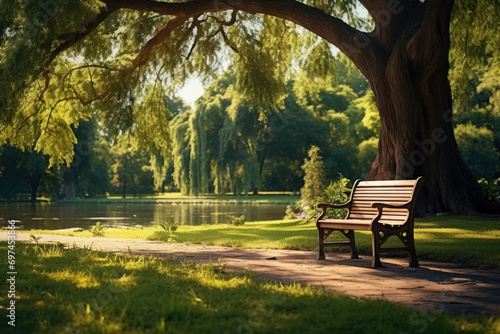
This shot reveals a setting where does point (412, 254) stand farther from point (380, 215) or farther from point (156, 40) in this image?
point (156, 40)

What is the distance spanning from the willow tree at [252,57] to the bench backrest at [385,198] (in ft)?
11.4

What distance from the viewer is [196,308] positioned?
12.6ft

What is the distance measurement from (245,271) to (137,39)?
10.4 m

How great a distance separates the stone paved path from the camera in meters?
4.38

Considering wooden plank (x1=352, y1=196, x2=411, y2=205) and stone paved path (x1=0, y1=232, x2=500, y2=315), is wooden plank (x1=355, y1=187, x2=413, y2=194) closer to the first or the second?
wooden plank (x1=352, y1=196, x2=411, y2=205)

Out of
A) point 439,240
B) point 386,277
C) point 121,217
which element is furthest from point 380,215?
point 121,217

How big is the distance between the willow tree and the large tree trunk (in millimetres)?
21

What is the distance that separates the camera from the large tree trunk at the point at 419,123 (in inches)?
432

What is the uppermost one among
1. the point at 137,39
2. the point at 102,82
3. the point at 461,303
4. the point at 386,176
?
the point at 137,39

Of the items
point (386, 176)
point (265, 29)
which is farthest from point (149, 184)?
point (386, 176)

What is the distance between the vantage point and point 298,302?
13.3 ft

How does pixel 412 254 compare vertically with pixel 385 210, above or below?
below

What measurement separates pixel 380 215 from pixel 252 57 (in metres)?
10.3

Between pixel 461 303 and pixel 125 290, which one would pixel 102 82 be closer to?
pixel 125 290
